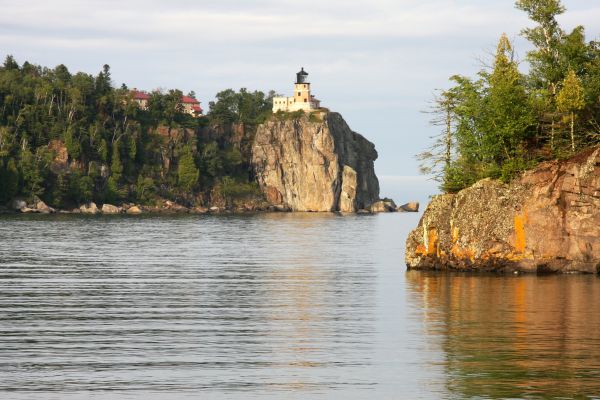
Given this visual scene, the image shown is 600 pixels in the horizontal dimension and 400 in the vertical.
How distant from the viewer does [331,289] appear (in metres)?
51.7

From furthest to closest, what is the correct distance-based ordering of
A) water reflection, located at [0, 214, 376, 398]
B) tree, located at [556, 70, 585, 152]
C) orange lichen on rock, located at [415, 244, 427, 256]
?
1. tree, located at [556, 70, 585, 152]
2. orange lichen on rock, located at [415, 244, 427, 256]
3. water reflection, located at [0, 214, 376, 398]

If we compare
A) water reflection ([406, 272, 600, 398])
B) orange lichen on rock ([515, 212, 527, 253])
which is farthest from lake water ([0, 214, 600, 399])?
orange lichen on rock ([515, 212, 527, 253])

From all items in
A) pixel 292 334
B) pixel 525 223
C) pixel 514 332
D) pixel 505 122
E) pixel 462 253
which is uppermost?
pixel 505 122

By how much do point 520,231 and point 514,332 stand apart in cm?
2184

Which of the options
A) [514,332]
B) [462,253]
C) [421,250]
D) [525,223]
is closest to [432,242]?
[421,250]

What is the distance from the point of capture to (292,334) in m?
35.0

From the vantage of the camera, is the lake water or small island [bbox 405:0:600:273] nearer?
the lake water

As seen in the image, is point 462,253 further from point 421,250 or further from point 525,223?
point 525,223

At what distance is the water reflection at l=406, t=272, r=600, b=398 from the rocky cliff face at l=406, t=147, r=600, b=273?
227 centimetres

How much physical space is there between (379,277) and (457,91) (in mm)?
14276

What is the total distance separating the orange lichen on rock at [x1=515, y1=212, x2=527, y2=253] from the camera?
2201 inches

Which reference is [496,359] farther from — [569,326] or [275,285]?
[275,285]

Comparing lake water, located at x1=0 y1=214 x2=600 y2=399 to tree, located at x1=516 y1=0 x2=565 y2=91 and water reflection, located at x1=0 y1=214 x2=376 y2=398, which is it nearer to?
water reflection, located at x1=0 y1=214 x2=376 y2=398

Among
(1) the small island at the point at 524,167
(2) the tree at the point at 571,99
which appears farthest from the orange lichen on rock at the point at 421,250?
(2) the tree at the point at 571,99
